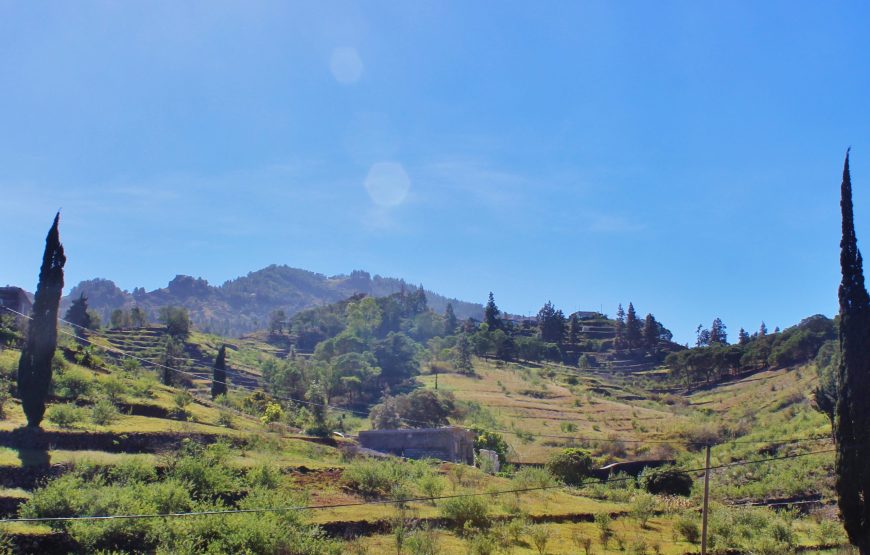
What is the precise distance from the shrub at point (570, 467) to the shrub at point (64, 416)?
25511 mm

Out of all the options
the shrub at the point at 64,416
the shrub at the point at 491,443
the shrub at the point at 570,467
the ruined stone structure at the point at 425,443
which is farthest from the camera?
the shrub at the point at 491,443

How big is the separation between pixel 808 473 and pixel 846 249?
14999 millimetres

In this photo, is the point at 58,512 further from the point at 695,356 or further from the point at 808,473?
the point at 695,356

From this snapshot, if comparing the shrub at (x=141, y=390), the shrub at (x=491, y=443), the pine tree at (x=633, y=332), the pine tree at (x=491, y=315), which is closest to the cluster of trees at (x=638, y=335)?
the pine tree at (x=633, y=332)

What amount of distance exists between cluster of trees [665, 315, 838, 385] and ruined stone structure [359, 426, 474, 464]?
55.7 metres

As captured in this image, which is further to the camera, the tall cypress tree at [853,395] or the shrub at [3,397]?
the shrub at [3,397]

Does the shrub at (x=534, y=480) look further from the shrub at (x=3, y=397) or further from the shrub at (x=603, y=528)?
the shrub at (x=3, y=397)

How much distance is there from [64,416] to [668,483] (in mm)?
30532

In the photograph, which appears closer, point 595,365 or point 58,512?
point 58,512

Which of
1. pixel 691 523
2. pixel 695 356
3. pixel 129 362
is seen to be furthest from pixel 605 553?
pixel 695 356

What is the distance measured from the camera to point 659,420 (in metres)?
62.4

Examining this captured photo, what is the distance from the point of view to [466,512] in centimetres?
2222

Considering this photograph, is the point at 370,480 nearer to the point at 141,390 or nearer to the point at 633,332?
the point at 141,390

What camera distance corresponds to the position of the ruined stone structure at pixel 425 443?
40.9 m
